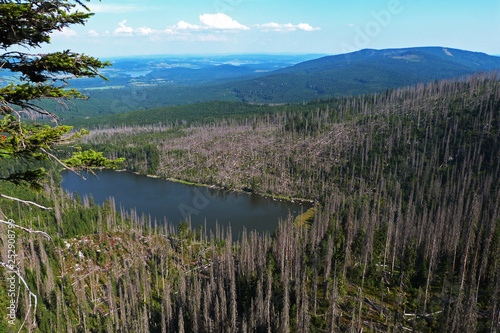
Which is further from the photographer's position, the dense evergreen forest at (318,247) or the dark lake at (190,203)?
the dark lake at (190,203)

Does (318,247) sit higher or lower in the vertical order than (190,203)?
higher

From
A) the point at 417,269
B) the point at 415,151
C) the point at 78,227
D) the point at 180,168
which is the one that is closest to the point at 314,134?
the point at 415,151

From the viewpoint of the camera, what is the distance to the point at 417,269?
187 ft

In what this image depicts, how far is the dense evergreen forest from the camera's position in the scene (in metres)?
43.5

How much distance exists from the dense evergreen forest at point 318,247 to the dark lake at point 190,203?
6059 millimetres

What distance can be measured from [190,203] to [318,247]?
53.4 m

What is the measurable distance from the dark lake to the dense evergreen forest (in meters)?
6.06

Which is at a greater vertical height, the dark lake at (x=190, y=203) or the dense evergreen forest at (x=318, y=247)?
the dense evergreen forest at (x=318, y=247)

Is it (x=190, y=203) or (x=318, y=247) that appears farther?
(x=190, y=203)

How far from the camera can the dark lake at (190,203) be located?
89.2 m

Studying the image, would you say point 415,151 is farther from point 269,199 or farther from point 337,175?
point 269,199

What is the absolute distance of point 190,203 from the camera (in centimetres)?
10431

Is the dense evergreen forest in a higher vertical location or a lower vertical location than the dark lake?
higher

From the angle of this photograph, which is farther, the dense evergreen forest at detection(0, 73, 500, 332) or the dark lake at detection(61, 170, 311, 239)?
the dark lake at detection(61, 170, 311, 239)
